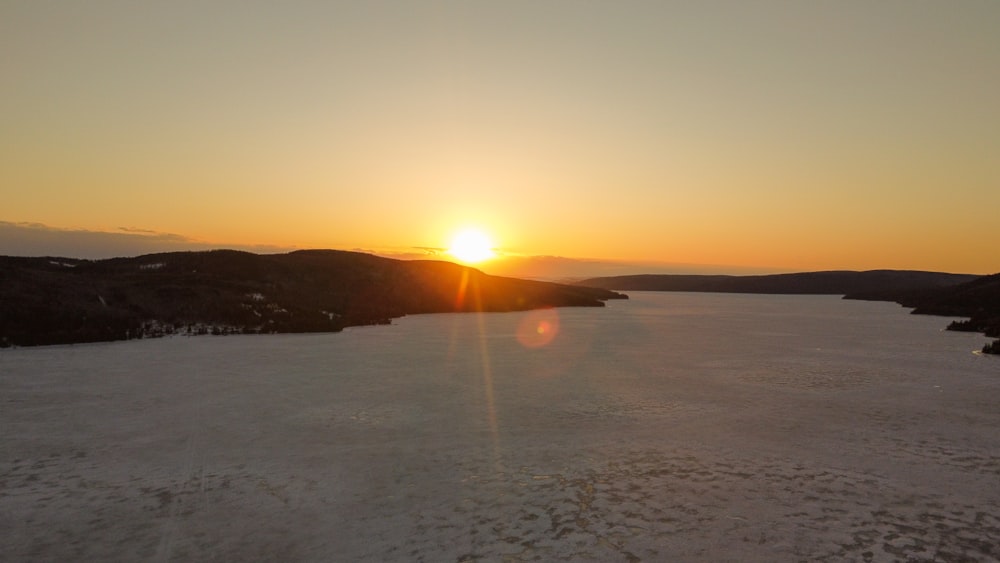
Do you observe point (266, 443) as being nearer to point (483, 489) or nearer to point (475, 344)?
point (483, 489)

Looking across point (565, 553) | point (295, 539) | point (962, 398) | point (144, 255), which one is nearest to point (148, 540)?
point (295, 539)

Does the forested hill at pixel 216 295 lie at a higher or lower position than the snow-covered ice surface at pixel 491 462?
higher

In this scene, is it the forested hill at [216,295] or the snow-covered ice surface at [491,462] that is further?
the forested hill at [216,295]

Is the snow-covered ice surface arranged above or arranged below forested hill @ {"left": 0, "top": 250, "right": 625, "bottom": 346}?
below

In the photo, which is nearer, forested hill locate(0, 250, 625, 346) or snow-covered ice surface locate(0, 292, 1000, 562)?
snow-covered ice surface locate(0, 292, 1000, 562)

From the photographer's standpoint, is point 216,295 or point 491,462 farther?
point 216,295

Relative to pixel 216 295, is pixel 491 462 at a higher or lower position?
lower
